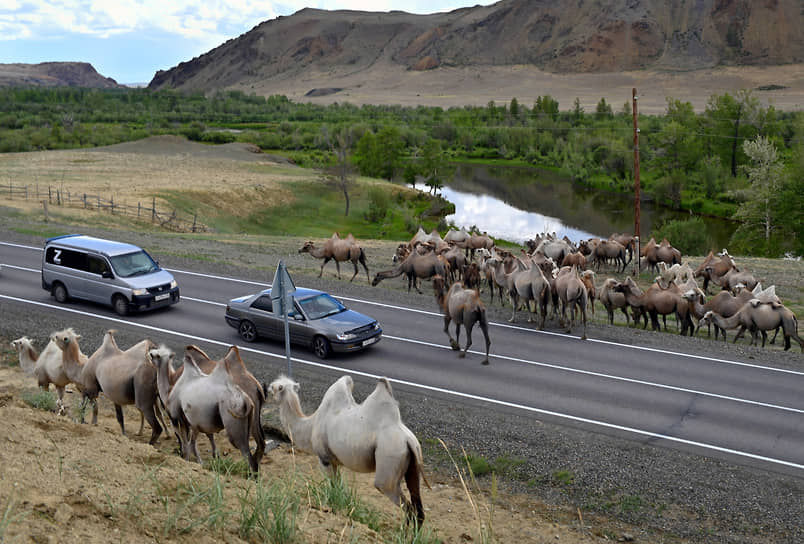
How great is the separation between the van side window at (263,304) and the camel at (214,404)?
8.01 metres

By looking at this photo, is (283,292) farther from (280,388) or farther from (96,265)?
(96,265)

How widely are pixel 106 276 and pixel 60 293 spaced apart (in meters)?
2.27

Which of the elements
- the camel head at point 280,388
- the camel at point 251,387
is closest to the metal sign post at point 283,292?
the camel at point 251,387

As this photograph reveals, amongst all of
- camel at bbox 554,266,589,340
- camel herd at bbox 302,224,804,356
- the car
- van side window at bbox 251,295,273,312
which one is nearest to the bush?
camel herd at bbox 302,224,804,356

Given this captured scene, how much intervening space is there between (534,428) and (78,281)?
15.1 metres

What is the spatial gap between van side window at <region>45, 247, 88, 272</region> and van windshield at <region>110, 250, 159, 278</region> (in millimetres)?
1132

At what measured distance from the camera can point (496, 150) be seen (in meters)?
117

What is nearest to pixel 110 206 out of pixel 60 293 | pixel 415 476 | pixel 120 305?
pixel 60 293

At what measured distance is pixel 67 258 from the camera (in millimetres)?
22531

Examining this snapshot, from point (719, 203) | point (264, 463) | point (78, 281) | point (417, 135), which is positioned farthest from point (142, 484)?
point (417, 135)

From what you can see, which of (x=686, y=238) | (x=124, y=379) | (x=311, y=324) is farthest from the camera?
(x=686, y=238)

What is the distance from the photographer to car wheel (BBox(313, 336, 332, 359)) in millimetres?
18369

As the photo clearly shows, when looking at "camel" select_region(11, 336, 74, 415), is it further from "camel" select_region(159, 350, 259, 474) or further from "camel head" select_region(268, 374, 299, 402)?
"camel head" select_region(268, 374, 299, 402)

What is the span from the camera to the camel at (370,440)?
9164 mm
